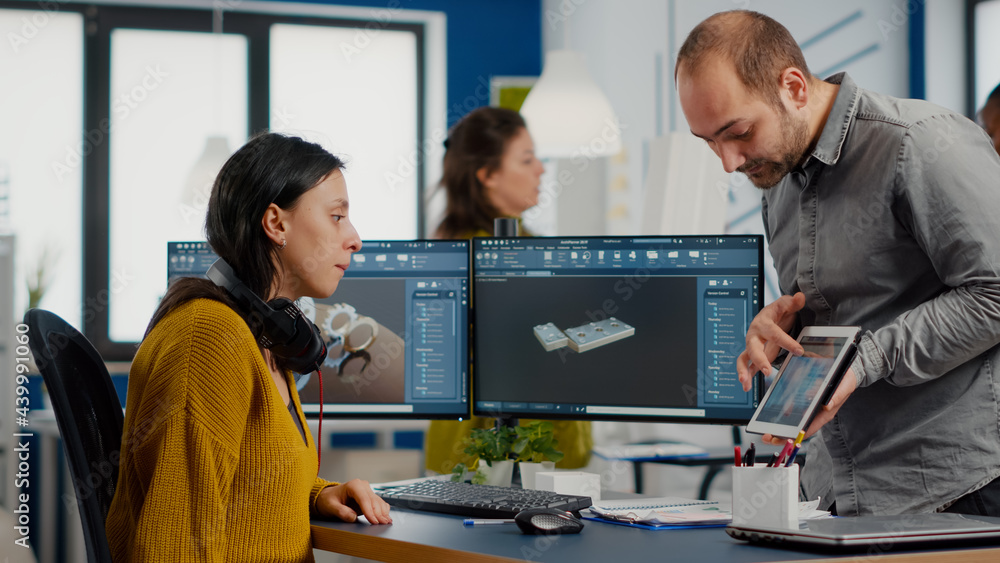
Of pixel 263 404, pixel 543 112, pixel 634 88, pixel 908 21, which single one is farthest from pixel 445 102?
pixel 263 404

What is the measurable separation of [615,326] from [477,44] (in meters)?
3.80

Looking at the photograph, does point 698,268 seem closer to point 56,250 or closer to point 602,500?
point 602,500

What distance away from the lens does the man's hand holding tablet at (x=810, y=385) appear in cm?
123

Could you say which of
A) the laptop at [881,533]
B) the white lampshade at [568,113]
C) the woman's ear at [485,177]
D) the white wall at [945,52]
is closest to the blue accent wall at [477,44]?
the white lampshade at [568,113]

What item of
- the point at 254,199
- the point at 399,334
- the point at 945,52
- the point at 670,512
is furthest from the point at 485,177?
the point at 945,52

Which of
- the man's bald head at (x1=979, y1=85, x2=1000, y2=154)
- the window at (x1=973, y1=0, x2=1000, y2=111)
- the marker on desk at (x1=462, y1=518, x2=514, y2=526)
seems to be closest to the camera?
the marker on desk at (x1=462, y1=518, x2=514, y2=526)

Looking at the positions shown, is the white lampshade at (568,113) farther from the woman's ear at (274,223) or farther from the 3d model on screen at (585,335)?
the woman's ear at (274,223)

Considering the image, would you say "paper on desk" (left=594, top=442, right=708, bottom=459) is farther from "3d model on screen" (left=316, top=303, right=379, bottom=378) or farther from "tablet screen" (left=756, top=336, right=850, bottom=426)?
"tablet screen" (left=756, top=336, right=850, bottom=426)

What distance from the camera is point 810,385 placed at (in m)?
1.26

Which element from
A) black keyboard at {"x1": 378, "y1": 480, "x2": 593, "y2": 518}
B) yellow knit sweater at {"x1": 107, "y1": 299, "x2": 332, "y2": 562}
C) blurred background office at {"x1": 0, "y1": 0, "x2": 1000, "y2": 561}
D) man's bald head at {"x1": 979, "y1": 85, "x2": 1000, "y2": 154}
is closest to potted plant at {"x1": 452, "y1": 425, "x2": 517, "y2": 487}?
black keyboard at {"x1": 378, "y1": 480, "x2": 593, "y2": 518}

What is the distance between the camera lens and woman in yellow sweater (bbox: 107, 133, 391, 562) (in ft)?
4.19

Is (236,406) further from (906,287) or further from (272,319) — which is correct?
(906,287)

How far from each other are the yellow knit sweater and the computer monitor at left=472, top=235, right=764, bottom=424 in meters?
0.58

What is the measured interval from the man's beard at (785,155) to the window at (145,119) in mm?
3679
